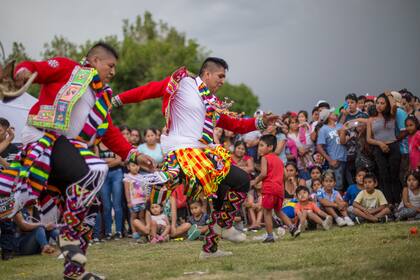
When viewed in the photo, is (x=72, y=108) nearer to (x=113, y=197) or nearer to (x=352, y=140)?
(x=113, y=197)

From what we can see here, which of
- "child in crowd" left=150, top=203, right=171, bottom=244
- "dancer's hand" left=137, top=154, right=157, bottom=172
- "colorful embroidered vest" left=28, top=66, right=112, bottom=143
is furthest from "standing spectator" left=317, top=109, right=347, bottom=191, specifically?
"colorful embroidered vest" left=28, top=66, right=112, bottom=143

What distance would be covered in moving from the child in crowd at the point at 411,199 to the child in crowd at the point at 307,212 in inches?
50.6

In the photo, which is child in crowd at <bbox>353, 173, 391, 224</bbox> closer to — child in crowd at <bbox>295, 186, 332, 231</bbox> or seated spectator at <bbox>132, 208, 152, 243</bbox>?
child in crowd at <bbox>295, 186, 332, 231</bbox>

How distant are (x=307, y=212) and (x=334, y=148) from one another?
2235 mm

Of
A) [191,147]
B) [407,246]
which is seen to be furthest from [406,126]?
A: [191,147]

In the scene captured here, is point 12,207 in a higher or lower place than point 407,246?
higher

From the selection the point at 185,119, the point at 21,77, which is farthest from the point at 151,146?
the point at 21,77

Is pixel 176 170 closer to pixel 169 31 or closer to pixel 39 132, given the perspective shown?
pixel 39 132

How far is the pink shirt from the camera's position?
1123cm

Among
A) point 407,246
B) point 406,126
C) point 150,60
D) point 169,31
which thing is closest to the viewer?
point 407,246

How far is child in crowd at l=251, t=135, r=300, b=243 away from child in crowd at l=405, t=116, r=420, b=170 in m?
2.93

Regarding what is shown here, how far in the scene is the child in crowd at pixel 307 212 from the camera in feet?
35.2

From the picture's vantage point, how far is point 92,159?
582 centimetres

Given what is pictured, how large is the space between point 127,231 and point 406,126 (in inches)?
231
